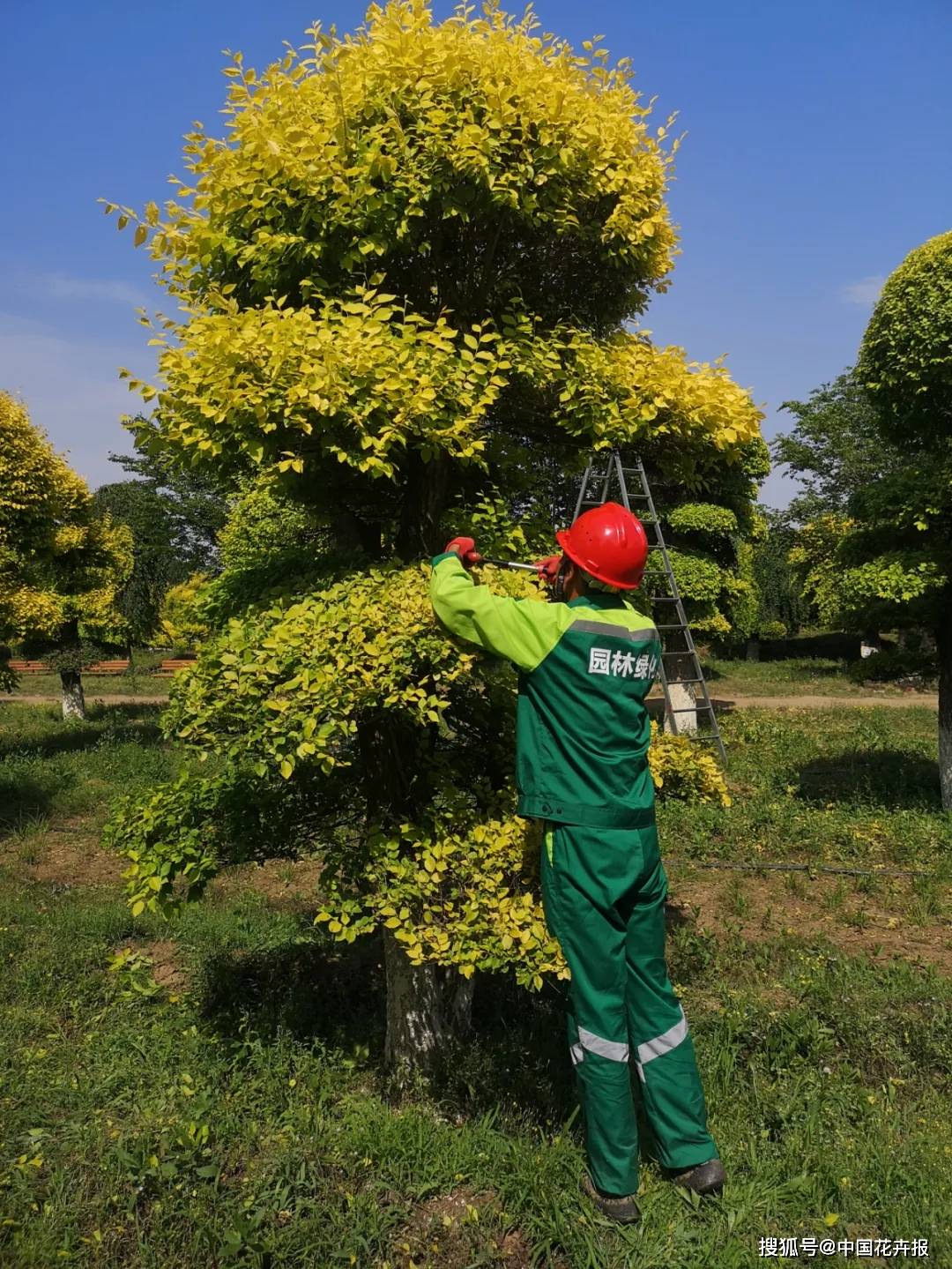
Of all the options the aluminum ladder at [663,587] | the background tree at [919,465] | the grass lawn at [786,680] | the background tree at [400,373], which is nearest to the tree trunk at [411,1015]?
the background tree at [400,373]

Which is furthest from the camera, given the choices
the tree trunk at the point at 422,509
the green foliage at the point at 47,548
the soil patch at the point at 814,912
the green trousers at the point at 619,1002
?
the green foliage at the point at 47,548

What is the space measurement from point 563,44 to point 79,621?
17401mm

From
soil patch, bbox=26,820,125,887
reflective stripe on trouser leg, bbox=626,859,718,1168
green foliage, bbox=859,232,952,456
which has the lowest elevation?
soil patch, bbox=26,820,125,887

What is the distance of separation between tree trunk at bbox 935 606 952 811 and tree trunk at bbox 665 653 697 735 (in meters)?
5.28

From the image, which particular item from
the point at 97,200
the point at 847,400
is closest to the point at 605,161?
the point at 97,200

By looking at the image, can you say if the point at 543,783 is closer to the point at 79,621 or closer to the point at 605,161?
the point at 605,161

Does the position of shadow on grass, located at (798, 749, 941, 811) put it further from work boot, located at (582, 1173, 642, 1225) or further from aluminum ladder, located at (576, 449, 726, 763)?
work boot, located at (582, 1173, 642, 1225)

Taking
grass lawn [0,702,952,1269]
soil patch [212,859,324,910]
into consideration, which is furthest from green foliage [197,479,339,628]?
soil patch [212,859,324,910]

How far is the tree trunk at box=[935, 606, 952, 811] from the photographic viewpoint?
9.66 m

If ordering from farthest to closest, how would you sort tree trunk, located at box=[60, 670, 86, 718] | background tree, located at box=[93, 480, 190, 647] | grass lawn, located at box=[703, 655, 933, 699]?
background tree, located at box=[93, 480, 190, 647]
grass lawn, located at box=[703, 655, 933, 699]
tree trunk, located at box=[60, 670, 86, 718]

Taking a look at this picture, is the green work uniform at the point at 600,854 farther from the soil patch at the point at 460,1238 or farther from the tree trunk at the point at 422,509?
the tree trunk at the point at 422,509

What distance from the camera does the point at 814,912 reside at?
7.23 m

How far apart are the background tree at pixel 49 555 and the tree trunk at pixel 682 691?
10326mm

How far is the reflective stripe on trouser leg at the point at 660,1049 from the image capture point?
138 inches
